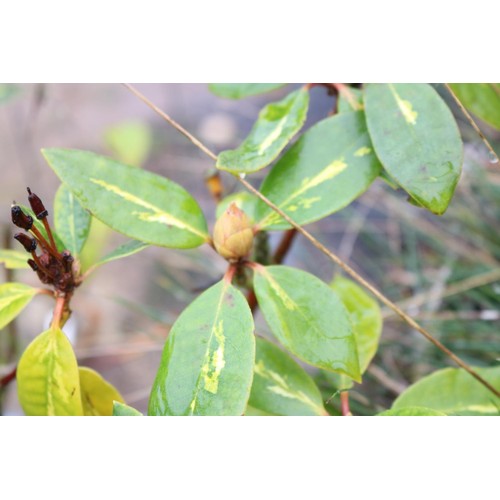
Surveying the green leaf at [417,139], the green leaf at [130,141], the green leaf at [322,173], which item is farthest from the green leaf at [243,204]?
the green leaf at [130,141]

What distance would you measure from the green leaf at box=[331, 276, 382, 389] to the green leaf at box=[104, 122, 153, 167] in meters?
1.13

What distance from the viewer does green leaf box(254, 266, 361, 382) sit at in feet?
1.72

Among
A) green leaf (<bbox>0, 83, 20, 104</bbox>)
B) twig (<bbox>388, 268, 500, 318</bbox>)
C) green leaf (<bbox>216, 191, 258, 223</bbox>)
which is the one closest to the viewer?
green leaf (<bbox>216, 191, 258, 223</bbox>)

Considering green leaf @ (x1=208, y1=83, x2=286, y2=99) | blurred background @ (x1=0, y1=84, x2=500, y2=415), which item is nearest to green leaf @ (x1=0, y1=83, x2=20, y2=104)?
blurred background @ (x1=0, y1=84, x2=500, y2=415)

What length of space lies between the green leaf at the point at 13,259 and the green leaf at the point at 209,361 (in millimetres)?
186

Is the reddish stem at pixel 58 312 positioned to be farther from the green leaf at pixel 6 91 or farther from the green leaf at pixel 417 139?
the green leaf at pixel 6 91

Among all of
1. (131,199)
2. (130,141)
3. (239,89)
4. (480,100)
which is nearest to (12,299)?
(131,199)

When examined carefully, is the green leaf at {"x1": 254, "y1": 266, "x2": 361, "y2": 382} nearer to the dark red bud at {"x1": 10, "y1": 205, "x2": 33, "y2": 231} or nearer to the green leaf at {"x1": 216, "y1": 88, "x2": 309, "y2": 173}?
the green leaf at {"x1": 216, "y1": 88, "x2": 309, "y2": 173}

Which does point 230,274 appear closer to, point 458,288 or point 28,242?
point 28,242

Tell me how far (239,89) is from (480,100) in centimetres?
28

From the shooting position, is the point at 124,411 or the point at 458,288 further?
the point at 458,288

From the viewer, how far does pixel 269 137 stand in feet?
2.07

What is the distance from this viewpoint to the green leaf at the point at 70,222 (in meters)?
0.63
